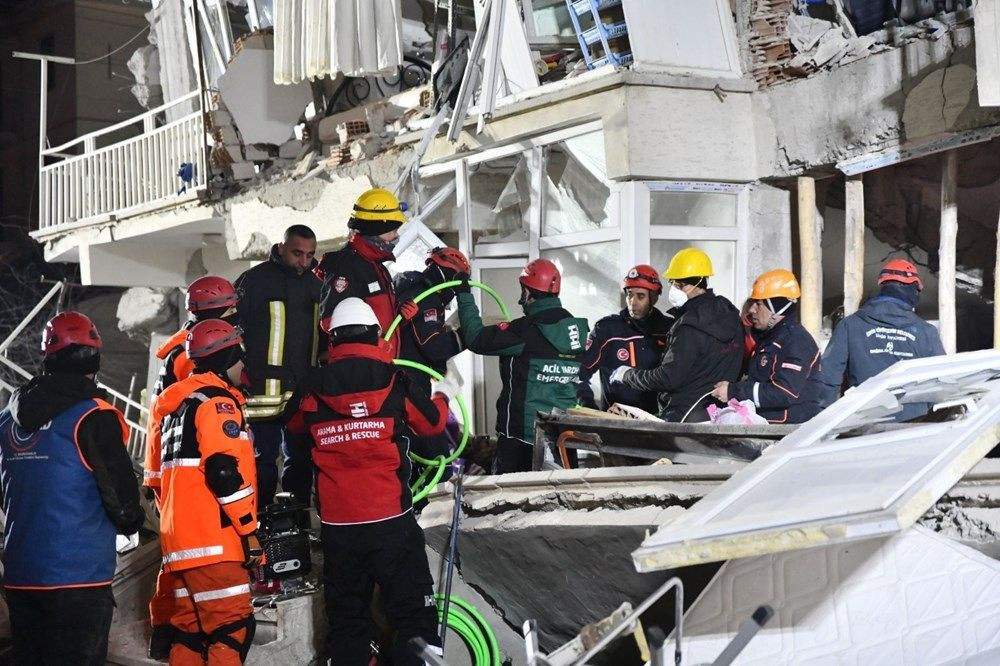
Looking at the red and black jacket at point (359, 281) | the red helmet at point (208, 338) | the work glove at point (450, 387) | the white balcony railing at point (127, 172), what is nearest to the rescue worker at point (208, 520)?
the red helmet at point (208, 338)

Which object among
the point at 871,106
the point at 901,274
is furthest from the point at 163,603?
the point at 871,106

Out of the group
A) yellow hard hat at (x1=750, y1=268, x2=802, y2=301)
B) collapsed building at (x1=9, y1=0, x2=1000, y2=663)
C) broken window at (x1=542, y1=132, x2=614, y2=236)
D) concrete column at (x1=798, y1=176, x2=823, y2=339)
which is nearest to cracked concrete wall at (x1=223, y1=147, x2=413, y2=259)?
collapsed building at (x1=9, y1=0, x2=1000, y2=663)

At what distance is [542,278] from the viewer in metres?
6.60

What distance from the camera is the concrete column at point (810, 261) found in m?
8.12

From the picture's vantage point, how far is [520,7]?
9516 mm

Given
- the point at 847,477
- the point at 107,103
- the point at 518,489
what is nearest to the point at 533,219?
the point at 518,489

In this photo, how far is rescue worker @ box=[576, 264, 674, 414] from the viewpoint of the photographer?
6.87 meters

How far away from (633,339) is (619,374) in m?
0.34

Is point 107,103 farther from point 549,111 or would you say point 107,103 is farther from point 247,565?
point 247,565

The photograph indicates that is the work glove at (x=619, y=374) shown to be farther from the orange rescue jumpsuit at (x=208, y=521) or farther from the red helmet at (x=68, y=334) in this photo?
the red helmet at (x=68, y=334)

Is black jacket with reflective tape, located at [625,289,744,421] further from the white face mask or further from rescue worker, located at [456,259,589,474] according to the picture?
rescue worker, located at [456,259,589,474]

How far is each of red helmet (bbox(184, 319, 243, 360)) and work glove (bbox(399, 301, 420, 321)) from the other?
4.79ft

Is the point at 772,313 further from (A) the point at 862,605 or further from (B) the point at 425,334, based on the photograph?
(A) the point at 862,605

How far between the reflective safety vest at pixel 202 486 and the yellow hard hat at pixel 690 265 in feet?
10.4
